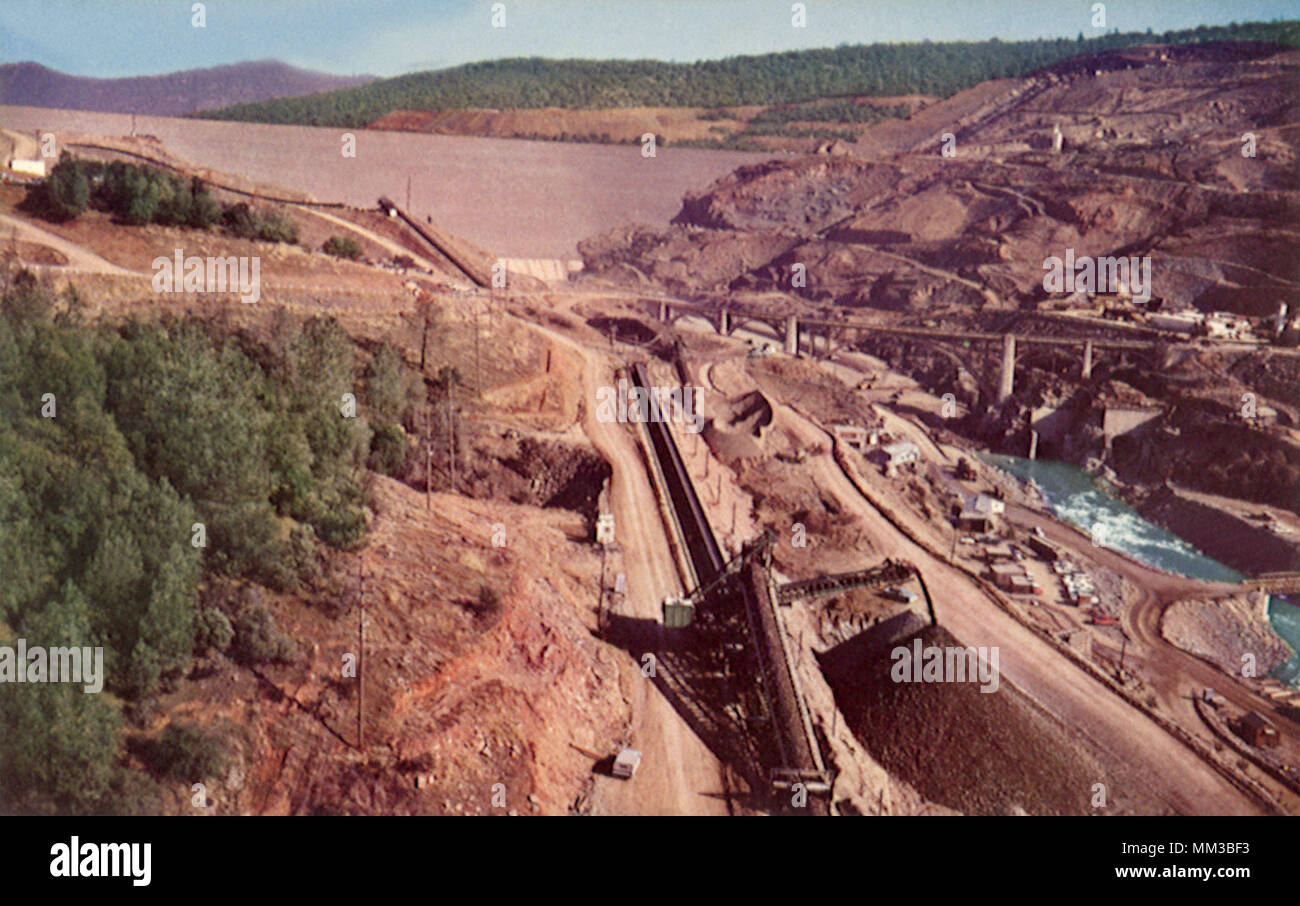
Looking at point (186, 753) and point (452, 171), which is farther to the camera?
point (452, 171)

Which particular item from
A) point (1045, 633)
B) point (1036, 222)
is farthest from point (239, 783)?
point (1036, 222)

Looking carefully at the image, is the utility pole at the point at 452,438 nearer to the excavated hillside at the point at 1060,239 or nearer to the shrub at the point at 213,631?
the shrub at the point at 213,631

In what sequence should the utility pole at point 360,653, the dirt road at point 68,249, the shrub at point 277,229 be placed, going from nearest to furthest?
the utility pole at point 360,653 → the dirt road at point 68,249 → the shrub at point 277,229

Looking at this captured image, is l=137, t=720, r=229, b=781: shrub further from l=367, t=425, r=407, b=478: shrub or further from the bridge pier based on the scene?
the bridge pier

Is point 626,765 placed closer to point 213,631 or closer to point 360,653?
point 360,653

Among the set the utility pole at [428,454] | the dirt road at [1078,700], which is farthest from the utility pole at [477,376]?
the dirt road at [1078,700]

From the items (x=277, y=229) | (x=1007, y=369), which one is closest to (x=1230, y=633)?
(x=1007, y=369)
